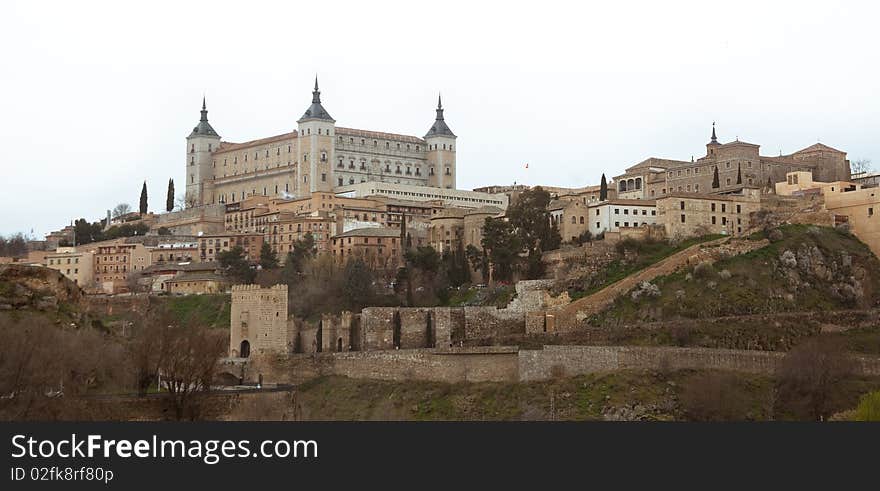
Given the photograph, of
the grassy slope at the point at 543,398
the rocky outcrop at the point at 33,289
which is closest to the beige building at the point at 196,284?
the rocky outcrop at the point at 33,289

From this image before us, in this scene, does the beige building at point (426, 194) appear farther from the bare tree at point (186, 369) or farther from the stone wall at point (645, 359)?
the bare tree at point (186, 369)

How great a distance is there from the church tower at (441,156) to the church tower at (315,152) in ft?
29.8

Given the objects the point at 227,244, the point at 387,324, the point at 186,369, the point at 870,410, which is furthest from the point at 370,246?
the point at 870,410

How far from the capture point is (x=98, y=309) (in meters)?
86.6

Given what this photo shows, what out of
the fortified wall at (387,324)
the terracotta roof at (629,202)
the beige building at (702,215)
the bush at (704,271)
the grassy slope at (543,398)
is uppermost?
the terracotta roof at (629,202)

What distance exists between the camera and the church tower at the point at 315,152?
369 feet

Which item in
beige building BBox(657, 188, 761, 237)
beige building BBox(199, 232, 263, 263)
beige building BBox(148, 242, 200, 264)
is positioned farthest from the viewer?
beige building BBox(148, 242, 200, 264)

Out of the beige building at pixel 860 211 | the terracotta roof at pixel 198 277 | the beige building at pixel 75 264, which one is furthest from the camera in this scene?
the beige building at pixel 75 264

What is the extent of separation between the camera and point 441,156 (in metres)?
119

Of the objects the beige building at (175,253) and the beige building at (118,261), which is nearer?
the beige building at (118,261)

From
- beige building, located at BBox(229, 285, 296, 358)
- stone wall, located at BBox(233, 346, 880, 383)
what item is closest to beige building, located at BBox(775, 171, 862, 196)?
stone wall, located at BBox(233, 346, 880, 383)

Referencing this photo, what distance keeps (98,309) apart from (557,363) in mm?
39528

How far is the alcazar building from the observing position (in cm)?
11338

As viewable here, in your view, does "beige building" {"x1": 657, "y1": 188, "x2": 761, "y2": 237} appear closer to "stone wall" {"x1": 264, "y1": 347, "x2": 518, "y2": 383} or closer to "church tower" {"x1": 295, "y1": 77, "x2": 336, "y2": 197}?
"stone wall" {"x1": 264, "y1": 347, "x2": 518, "y2": 383}
